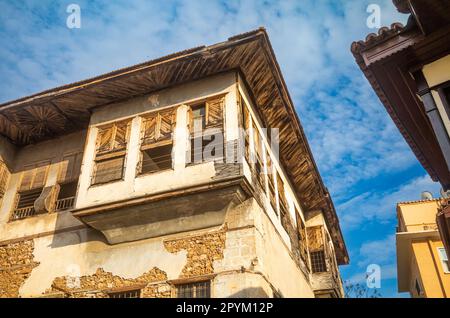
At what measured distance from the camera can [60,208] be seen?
12.6 meters

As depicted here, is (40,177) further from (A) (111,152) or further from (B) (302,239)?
(B) (302,239)

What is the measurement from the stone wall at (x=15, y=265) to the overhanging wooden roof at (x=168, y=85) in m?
4.00

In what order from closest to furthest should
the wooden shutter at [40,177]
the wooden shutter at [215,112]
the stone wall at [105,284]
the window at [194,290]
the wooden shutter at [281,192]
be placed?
1. the window at [194,290]
2. the stone wall at [105,284]
3. the wooden shutter at [215,112]
4. the wooden shutter at [40,177]
5. the wooden shutter at [281,192]

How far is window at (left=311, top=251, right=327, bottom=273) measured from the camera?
16.6 m

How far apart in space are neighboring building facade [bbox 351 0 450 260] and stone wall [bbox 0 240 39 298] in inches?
402

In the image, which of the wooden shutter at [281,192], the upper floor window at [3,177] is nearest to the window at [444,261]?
the wooden shutter at [281,192]

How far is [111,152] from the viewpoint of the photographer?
1160 centimetres

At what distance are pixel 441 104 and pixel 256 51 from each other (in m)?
5.11

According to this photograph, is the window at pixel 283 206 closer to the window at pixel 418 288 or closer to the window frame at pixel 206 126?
the window frame at pixel 206 126

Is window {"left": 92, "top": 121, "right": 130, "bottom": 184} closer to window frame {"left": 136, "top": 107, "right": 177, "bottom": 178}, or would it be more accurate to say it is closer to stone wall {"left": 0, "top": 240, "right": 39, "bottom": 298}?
window frame {"left": 136, "top": 107, "right": 177, "bottom": 178}

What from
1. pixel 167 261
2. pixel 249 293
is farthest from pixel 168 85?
pixel 249 293

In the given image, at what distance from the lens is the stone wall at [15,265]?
444 inches
